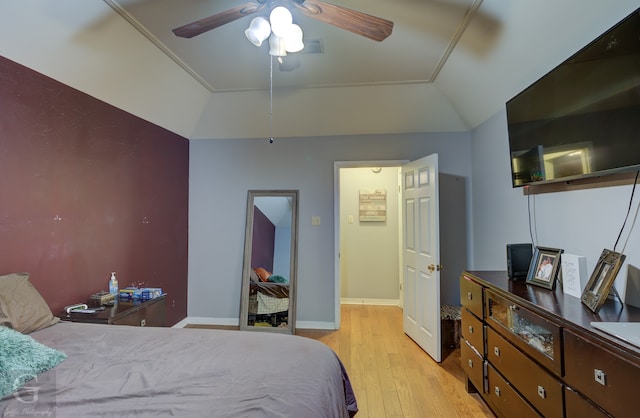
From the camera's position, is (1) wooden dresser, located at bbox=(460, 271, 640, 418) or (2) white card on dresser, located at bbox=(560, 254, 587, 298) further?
(2) white card on dresser, located at bbox=(560, 254, 587, 298)

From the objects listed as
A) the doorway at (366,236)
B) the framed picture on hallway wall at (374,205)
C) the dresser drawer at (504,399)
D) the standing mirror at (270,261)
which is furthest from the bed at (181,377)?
the framed picture on hallway wall at (374,205)

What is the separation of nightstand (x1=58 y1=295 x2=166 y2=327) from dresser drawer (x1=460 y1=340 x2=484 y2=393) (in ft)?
8.22

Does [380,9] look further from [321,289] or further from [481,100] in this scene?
[321,289]

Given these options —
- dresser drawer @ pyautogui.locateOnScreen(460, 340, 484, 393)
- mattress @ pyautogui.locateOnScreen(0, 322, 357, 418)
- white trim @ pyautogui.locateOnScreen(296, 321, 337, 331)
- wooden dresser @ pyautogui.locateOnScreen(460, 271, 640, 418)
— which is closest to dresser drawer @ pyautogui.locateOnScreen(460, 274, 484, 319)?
wooden dresser @ pyautogui.locateOnScreen(460, 271, 640, 418)

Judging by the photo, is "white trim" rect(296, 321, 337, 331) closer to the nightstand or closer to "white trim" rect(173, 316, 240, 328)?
"white trim" rect(173, 316, 240, 328)

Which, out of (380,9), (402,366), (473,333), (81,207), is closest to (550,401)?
(473,333)

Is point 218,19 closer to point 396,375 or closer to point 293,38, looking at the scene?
point 293,38

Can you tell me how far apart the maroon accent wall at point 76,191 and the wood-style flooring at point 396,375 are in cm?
152

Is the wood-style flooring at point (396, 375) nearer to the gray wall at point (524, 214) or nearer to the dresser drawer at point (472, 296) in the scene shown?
the dresser drawer at point (472, 296)

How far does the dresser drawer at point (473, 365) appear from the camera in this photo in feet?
6.70

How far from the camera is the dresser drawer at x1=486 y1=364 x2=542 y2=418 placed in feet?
5.10

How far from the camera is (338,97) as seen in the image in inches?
127

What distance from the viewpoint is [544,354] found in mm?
1425

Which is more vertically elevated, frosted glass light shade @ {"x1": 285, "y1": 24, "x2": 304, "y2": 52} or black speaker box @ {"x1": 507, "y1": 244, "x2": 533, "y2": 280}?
frosted glass light shade @ {"x1": 285, "y1": 24, "x2": 304, "y2": 52}
